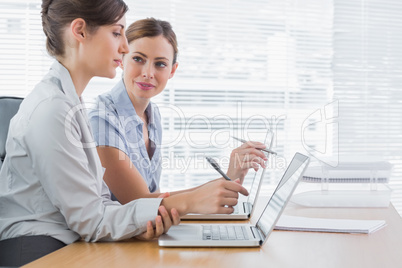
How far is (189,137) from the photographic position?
3.31 meters

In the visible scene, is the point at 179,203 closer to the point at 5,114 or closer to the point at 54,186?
the point at 54,186

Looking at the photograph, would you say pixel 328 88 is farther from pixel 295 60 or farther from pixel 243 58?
pixel 243 58

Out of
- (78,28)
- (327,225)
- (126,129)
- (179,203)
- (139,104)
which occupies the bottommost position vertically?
(327,225)

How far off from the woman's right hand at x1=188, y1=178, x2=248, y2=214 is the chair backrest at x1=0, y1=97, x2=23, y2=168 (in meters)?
0.68

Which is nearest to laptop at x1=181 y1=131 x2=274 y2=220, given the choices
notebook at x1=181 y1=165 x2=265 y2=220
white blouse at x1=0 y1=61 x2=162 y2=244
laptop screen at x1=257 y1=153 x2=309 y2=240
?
notebook at x1=181 y1=165 x2=265 y2=220

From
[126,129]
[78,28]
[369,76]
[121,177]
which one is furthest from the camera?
[369,76]

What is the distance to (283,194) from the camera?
3.62 ft

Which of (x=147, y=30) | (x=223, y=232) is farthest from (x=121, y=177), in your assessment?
(x=147, y=30)

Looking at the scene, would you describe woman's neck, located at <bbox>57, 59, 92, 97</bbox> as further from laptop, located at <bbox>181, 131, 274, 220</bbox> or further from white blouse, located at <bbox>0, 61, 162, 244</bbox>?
laptop, located at <bbox>181, 131, 274, 220</bbox>

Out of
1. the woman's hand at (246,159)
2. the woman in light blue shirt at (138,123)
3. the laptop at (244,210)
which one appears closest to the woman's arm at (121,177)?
the woman in light blue shirt at (138,123)

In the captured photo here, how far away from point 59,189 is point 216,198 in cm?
39

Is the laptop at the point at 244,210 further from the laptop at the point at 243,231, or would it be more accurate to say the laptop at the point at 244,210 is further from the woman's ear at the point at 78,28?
the woman's ear at the point at 78,28

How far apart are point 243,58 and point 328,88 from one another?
71 centimetres

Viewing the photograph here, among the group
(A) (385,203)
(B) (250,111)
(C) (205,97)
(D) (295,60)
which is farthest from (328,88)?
(A) (385,203)
